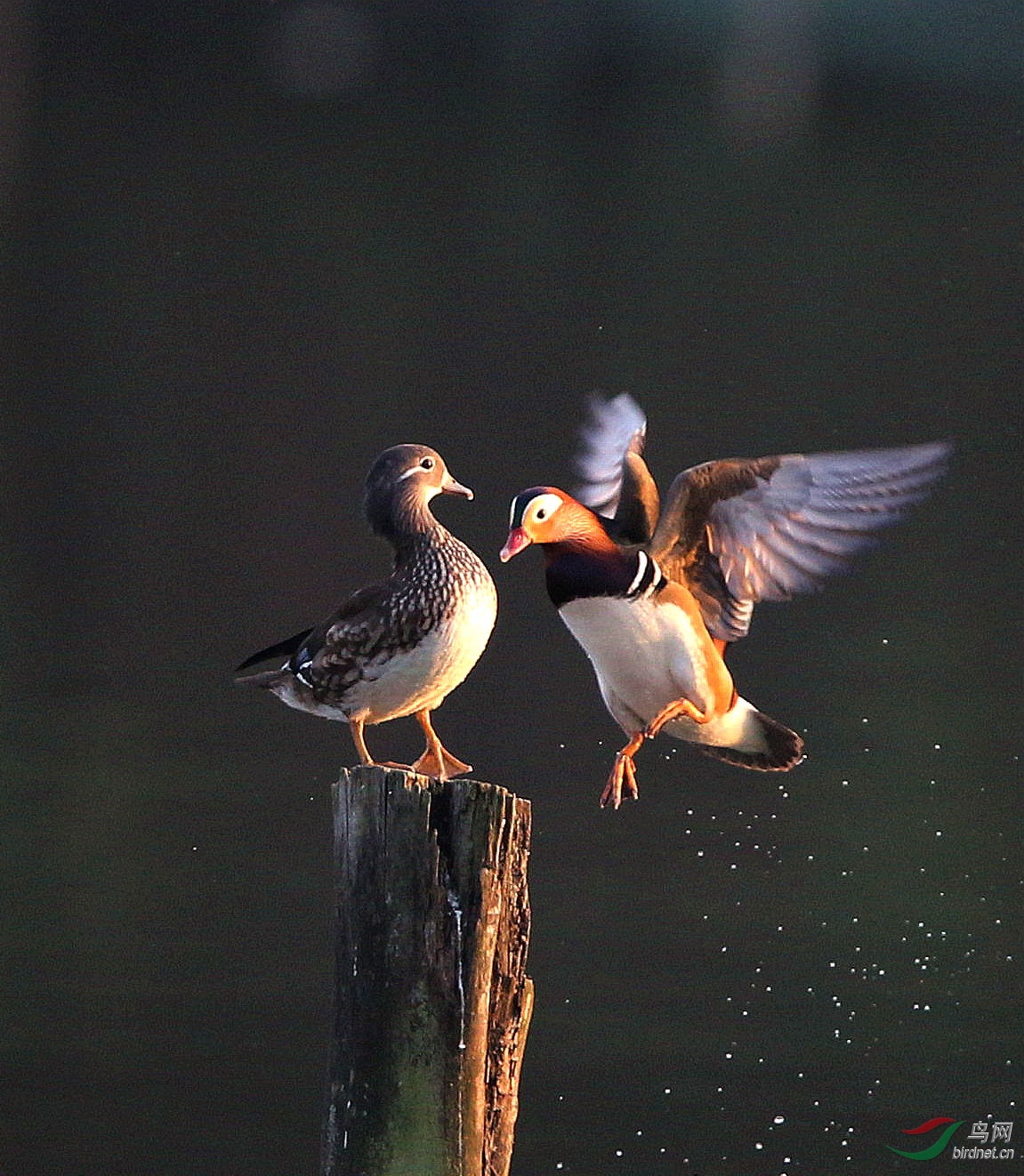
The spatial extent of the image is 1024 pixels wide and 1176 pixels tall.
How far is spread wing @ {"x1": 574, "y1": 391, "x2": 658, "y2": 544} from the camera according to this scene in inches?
136

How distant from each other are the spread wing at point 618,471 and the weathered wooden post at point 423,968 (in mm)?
1123

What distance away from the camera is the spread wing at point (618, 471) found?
3449 millimetres

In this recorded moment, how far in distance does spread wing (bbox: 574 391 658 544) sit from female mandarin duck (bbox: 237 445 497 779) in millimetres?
482

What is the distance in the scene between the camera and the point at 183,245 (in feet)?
20.1

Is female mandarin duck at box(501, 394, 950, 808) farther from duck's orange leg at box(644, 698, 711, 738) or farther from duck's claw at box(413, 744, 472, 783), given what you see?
duck's claw at box(413, 744, 472, 783)

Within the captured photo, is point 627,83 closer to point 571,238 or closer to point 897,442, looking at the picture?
point 571,238

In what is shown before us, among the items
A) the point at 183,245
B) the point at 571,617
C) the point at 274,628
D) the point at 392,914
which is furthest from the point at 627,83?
the point at 392,914

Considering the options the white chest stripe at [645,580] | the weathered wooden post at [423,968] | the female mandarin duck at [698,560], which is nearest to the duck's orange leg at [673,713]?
the female mandarin duck at [698,560]

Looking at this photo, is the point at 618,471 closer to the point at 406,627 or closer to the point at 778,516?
the point at 778,516

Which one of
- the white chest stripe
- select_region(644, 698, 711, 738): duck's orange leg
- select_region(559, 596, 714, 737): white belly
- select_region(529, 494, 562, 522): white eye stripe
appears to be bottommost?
select_region(644, 698, 711, 738): duck's orange leg

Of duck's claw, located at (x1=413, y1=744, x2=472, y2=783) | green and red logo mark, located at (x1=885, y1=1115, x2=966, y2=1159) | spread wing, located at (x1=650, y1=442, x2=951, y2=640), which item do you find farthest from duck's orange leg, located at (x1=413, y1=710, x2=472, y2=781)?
green and red logo mark, located at (x1=885, y1=1115, x2=966, y2=1159)

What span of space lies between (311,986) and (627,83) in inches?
134

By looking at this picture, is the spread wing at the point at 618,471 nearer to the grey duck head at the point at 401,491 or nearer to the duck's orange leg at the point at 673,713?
the duck's orange leg at the point at 673,713

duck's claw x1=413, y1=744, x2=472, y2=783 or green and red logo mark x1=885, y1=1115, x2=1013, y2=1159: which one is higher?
duck's claw x1=413, y1=744, x2=472, y2=783
